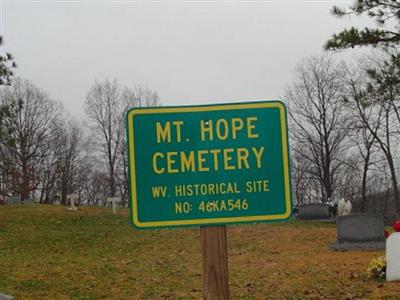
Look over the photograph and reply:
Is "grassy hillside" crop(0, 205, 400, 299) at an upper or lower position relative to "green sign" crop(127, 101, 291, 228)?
lower

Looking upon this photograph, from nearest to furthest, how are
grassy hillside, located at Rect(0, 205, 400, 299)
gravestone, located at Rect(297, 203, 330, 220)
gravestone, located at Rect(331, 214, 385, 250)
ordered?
grassy hillside, located at Rect(0, 205, 400, 299), gravestone, located at Rect(331, 214, 385, 250), gravestone, located at Rect(297, 203, 330, 220)

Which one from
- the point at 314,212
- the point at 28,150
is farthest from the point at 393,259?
the point at 28,150

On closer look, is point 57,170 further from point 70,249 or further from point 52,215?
point 70,249

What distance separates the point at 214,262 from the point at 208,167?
1.70ft

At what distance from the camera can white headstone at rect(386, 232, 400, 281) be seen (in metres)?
8.77

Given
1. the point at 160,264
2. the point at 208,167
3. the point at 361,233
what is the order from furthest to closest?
the point at 361,233
the point at 160,264
the point at 208,167

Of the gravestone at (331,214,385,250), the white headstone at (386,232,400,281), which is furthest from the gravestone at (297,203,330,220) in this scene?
the white headstone at (386,232,400,281)

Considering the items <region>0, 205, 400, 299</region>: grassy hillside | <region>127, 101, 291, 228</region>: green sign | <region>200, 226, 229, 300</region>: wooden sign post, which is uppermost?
<region>127, 101, 291, 228</region>: green sign

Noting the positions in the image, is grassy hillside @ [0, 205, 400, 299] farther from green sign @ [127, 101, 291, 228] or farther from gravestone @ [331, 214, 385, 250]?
green sign @ [127, 101, 291, 228]

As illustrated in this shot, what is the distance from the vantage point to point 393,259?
345 inches

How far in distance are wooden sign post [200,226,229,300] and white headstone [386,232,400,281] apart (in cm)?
668

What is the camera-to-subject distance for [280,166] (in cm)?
285

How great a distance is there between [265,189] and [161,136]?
614 millimetres

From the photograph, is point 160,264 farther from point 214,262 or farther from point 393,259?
point 214,262
